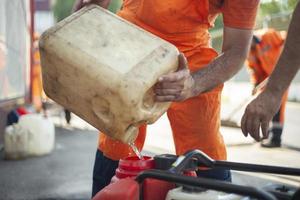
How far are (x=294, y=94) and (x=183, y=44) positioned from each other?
49.7ft

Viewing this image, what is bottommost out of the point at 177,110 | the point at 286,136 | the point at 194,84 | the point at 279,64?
the point at 286,136

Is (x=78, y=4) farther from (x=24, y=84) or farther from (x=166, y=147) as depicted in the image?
(x=24, y=84)

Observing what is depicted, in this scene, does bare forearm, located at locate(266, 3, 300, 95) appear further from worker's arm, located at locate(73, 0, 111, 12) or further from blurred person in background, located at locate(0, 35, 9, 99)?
blurred person in background, located at locate(0, 35, 9, 99)

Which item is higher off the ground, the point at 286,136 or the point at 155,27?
the point at 155,27

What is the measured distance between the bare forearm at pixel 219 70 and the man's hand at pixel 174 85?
0.20 metres

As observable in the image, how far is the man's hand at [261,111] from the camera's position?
6.13ft

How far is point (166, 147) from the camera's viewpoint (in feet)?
21.2

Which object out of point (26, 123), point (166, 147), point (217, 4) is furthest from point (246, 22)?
point (166, 147)

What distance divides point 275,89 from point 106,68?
0.71m

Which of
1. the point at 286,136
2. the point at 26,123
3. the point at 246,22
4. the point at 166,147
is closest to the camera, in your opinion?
the point at 246,22

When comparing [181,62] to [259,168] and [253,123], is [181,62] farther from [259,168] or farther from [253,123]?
[259,168]

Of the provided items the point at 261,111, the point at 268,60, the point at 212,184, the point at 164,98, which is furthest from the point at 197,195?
the point at 268,60

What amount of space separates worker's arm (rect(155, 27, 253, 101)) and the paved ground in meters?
2.23

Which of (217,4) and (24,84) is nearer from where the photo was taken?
(217,4)
